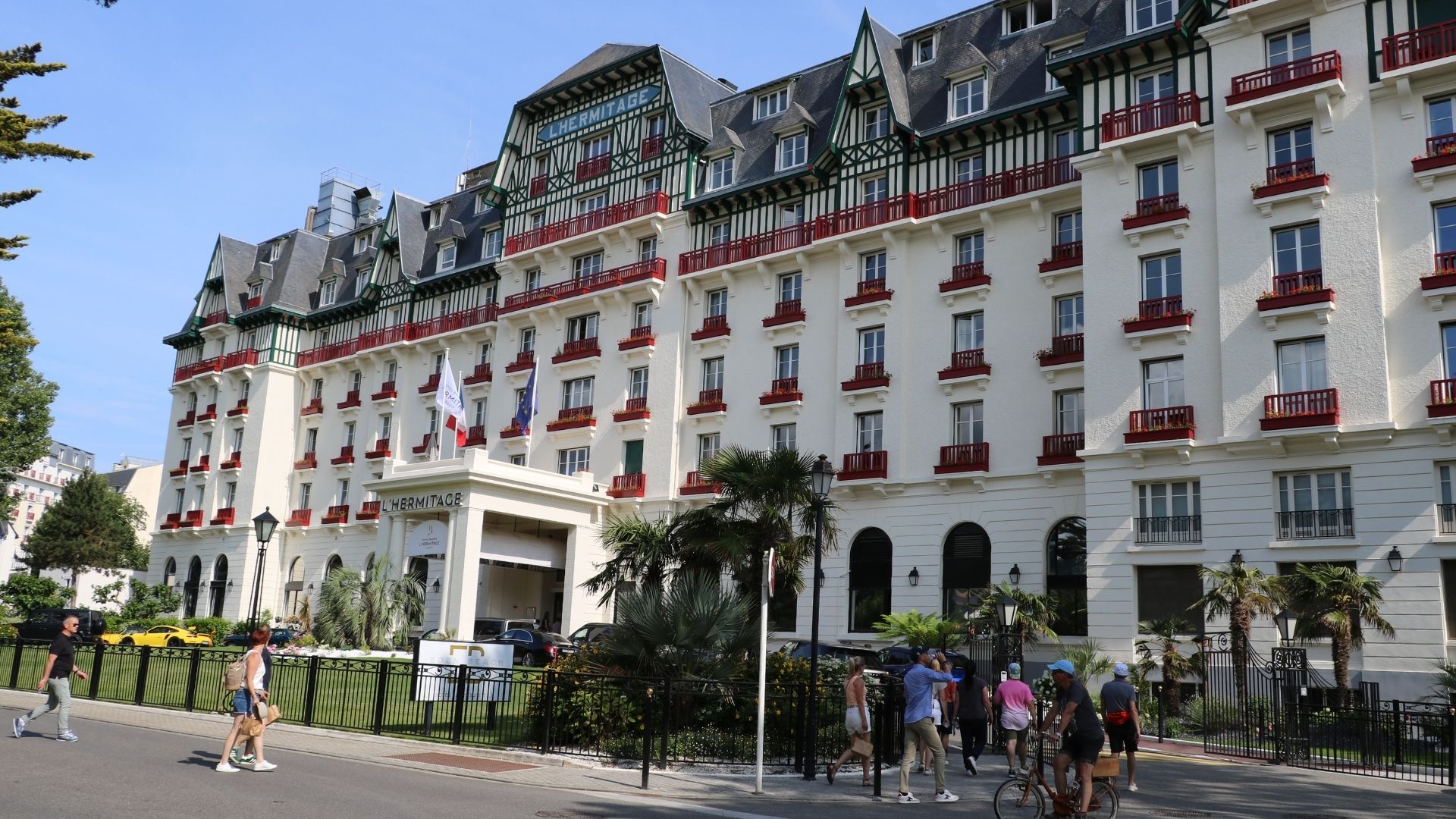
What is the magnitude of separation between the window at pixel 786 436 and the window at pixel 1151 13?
1607cm

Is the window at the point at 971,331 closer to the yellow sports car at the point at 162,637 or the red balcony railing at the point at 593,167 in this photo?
the red balcony railing at the point at 593,167

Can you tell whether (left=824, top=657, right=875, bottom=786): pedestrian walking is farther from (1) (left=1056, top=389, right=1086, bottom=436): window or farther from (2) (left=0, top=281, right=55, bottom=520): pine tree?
(2) (left=0, top=281, right=55, bottom=520): pine tree

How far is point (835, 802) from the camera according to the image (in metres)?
14.3

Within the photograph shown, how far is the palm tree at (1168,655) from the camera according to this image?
25438mm

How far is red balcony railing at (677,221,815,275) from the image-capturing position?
3856cm

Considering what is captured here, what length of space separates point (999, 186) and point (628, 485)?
56.0 feet

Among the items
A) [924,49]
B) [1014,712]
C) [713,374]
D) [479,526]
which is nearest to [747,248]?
[713,374]

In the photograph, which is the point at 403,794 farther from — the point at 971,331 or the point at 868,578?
the point at 971,331

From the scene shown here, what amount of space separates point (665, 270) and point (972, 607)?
1824cm

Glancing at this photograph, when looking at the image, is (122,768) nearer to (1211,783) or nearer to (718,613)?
(718,613)

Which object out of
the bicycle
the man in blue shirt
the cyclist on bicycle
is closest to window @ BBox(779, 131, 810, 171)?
the man in blue shirt

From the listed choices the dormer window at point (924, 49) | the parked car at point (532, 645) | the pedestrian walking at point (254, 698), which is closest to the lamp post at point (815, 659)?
the pedestrian walking at point (254, 698)

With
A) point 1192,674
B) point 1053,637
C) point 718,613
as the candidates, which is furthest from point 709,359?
point 718,613

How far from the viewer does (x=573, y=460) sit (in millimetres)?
44344
